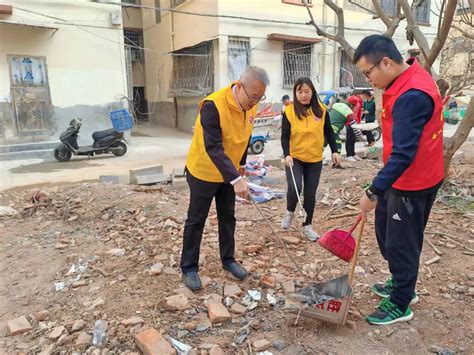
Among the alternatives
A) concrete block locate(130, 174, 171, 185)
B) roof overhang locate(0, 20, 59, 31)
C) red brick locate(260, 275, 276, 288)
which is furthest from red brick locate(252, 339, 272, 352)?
roof overhang locate(0, 20, 59, 31)

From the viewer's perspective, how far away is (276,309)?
2553 millimetres

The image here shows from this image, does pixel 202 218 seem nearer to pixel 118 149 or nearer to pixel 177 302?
pixel 177 302

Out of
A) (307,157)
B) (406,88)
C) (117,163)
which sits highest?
(406,88)

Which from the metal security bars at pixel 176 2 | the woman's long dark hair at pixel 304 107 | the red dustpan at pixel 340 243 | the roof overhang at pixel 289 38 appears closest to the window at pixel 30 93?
the metal security bars at pixel 176 2

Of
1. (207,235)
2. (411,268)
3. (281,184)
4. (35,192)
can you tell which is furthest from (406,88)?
(35,192)

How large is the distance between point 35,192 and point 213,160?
141 inches

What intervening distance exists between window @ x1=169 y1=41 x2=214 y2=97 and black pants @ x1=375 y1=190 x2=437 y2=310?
11187 mm

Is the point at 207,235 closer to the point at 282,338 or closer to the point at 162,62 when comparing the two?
the point at 282,338

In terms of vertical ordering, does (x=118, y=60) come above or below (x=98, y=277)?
above

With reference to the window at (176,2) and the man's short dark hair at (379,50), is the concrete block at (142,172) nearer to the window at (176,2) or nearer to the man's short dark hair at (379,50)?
the man's short dark hair at (379,50)

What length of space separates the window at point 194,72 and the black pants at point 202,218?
1043 cm

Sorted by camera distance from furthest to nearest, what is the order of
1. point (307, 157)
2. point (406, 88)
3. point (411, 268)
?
1. point (307, 157)
2. point (411, 268)
3. point (406, 88)

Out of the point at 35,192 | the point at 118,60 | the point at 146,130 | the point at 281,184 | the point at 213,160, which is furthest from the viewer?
the point at 146,130

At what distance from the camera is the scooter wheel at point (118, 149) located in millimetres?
9352
